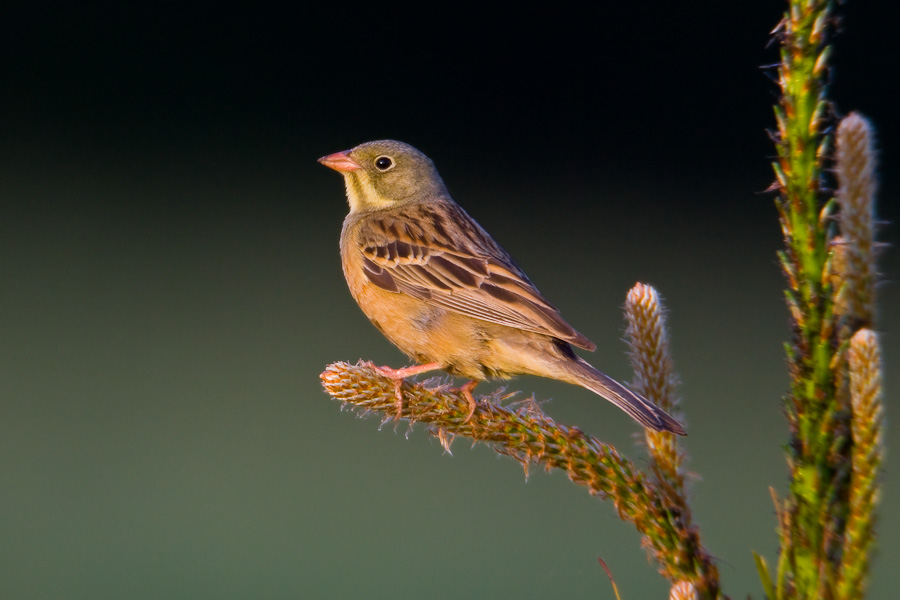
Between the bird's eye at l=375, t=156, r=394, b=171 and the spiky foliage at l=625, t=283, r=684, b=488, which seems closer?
the spiky foliage at l=625, t=283, r=684, b=488

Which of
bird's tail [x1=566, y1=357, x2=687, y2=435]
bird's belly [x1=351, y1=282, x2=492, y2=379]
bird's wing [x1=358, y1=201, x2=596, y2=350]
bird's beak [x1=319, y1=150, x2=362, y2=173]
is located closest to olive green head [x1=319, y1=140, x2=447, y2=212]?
bird's beak [x1=319, y1=150, x2=362, y2=173]

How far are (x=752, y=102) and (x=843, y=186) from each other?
8.46 metres

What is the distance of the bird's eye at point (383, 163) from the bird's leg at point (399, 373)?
134 centimetres

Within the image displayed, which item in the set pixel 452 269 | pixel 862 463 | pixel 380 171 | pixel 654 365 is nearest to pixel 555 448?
pixel 654 365

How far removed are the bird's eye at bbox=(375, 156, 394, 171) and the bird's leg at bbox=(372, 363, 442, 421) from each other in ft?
4.41

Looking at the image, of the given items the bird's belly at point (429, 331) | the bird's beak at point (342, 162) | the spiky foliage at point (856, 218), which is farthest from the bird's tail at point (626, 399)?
the bird's beak at point (342, 162)

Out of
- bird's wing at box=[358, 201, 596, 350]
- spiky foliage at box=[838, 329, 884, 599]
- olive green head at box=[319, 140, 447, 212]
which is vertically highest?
olive green head at box=[319, 140, 447, 212]

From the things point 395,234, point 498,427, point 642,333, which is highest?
point 395,234

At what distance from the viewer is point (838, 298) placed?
141cm

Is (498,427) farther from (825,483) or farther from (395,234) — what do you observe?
(395,234)

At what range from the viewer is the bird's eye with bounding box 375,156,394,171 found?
424 centimetres

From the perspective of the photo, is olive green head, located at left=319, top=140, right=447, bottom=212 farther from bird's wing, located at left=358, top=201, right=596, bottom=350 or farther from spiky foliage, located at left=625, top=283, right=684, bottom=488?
spiky foliage, located at left=625, top=283, right=684, bottom=488

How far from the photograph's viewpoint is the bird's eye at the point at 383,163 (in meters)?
4.24

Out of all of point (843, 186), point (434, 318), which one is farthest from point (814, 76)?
point (434, 318)
